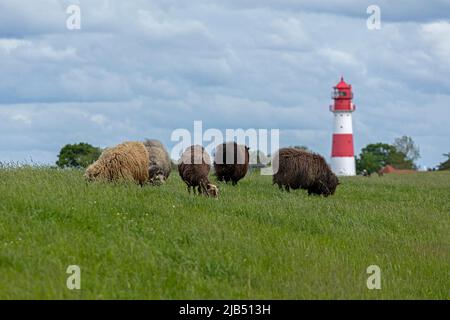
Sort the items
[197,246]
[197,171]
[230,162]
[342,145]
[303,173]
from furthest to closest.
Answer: [342,145] → [230,162] → [303,173] → [197,171] → [197,246]

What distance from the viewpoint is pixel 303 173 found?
2388cm

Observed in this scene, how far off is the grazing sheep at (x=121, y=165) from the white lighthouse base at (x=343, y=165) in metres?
48.1

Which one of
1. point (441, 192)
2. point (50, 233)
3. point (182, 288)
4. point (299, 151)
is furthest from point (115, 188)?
point (441, 192)

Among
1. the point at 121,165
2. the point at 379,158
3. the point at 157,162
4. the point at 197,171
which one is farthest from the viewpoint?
the point at 379,158

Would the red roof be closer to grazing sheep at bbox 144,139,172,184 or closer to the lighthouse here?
the lighthouse

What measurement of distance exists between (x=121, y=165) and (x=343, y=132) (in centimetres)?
5295

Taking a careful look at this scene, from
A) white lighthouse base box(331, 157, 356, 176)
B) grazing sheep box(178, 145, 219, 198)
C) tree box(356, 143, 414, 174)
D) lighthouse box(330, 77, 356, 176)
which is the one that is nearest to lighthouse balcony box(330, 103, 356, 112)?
lighthouse box(330, 77, 356, 176)

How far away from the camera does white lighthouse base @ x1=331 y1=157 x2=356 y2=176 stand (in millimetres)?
66750

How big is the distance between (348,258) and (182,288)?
4.09 m

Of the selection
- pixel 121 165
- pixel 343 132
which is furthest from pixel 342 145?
pixel 121 165

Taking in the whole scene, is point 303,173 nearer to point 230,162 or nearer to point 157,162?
point 230,162

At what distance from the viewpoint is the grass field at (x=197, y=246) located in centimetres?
1141

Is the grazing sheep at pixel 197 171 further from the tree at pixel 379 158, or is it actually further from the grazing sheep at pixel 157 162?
the tree at pixel 379 158

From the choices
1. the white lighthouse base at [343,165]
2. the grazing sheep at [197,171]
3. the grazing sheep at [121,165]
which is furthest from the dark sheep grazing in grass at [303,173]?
the white lighthouse base at [343,165]
